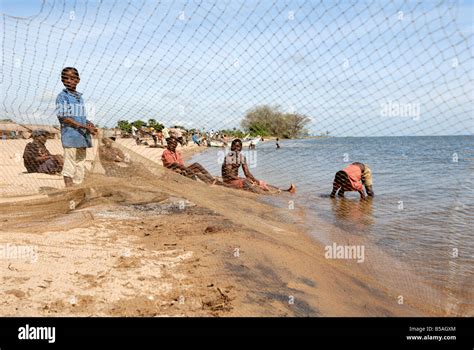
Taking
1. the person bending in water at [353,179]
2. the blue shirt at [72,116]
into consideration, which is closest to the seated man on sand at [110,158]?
the blue shirt at [72,116]

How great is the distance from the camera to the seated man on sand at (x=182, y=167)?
709cm

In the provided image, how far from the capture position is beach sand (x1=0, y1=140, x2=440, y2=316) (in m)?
2.91

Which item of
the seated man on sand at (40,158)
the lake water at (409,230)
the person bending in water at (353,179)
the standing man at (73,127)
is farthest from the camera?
the person bending in water at (353,179)

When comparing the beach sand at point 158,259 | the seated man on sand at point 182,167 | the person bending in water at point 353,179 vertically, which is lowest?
the beach sand at point 158,259

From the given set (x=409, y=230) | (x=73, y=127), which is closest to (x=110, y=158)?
(x=73, y=127)

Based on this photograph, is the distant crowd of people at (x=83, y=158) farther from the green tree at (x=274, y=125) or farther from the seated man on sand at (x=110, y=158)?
the green tree at (x=274, y=125)

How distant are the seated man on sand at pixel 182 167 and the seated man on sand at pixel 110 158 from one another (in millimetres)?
1019

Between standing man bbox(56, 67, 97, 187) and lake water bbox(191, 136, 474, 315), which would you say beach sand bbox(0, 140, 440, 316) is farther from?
lake water bbox(191, 136, 474, 315)

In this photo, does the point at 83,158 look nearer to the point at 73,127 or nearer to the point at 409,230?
the point at 73,127

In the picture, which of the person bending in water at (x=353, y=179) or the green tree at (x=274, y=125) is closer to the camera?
the green tree at (x=274, y=125)

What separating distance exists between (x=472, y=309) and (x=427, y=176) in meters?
12.8

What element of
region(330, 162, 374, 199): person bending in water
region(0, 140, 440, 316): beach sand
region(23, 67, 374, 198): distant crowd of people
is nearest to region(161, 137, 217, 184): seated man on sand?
region(23, 67, 374, 198): distant crowd of people

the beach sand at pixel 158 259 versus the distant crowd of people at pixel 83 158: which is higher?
the distant crowd of people at pixel 83 158
